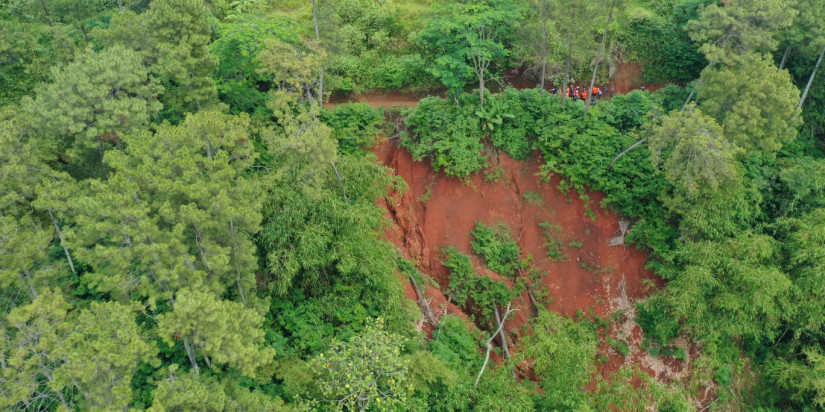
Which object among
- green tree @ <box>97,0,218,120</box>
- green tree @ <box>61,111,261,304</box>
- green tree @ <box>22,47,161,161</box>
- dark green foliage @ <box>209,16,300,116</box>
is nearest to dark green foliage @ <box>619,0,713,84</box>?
dark green foliage @ <box>209,16,300,116</box>

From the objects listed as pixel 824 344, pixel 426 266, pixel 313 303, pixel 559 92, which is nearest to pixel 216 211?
pixel 313 303

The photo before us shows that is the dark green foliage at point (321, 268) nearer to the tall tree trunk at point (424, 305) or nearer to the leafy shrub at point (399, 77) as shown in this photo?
the tall tree trunk at point (424, 305)

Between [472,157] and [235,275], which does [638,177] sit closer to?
[472,157]

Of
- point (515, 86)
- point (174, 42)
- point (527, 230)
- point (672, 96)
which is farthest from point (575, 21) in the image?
point (174, 42)

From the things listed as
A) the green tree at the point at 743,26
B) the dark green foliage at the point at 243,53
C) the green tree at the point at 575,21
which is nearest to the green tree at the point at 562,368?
the green tree at the point at 575,21

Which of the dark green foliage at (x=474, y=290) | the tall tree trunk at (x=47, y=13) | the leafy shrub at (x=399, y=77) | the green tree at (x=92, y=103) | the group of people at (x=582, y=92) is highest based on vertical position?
the tall tree trunk at (x=47, y=13)

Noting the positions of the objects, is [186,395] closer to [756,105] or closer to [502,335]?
[502,335]
